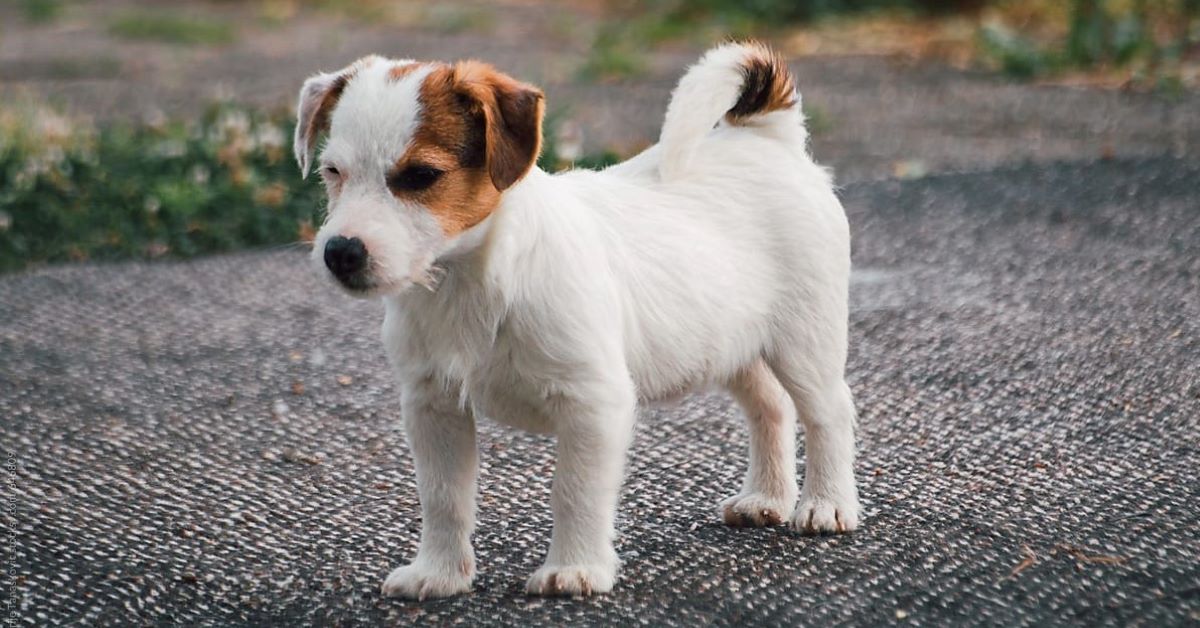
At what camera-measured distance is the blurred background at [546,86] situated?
7.69 m

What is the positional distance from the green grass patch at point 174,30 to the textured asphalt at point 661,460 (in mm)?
8867

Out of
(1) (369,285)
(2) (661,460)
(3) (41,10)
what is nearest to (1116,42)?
(2) (661,460)

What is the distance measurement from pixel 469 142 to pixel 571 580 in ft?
3.35

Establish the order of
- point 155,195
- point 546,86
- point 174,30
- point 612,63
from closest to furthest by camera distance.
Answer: point 155,195, point 546,86, point 612,63, point 174,30

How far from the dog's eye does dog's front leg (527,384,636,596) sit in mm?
599

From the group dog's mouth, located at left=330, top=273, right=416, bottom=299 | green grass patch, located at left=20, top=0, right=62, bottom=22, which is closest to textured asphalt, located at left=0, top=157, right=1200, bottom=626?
dog's mouth, located at left=330, top=273, right=416, bottom=299

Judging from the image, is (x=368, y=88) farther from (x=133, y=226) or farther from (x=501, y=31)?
(x=501, y=31)

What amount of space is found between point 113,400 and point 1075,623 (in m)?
3.31

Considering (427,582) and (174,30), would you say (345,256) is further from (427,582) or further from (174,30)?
(174,30)

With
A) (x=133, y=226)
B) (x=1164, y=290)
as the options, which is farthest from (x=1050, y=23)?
(x=133, y=226)

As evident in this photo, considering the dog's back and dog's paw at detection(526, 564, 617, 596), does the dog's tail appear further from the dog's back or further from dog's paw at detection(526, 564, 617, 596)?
A: dog's paw at detection(526, 564, 617, 596)

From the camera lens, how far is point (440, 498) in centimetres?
374

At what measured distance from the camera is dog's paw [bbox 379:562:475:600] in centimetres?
371

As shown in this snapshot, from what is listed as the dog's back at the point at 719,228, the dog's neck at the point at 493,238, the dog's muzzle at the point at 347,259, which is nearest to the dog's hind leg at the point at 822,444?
the dog's back at the point at 719,228
